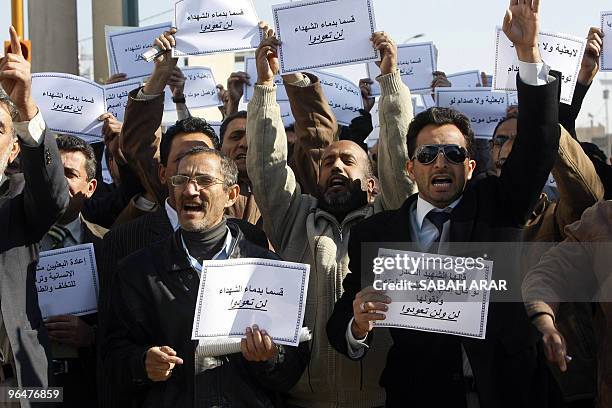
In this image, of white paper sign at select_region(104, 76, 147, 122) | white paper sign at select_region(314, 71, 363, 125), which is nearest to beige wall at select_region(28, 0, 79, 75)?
white paper sign at select_region(104, 76, 147, 122)

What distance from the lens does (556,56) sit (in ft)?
18.3

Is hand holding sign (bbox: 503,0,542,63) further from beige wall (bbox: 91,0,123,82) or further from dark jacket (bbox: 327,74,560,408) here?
beige wall (bbox: 91,0,123,82)

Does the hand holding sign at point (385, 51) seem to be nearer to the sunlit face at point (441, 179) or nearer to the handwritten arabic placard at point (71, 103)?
the sunlit face at point (441, 179)

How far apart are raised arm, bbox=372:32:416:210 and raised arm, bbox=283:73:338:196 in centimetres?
61

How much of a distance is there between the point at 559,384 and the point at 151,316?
1825 mm

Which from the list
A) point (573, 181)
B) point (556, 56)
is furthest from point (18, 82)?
Result: point (556, 56)

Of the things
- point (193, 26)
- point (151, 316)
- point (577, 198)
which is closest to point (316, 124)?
point (193, 26)

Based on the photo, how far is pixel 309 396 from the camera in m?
4.91

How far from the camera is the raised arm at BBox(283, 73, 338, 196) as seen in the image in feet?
19.4

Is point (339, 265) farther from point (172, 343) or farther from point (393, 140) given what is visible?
point (172, 343)

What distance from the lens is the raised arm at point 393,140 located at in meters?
5.23

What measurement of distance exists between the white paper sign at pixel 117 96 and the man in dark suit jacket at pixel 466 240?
315 centimetres

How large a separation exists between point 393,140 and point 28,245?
1.81 meters

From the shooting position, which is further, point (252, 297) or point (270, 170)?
point (270, 170)
